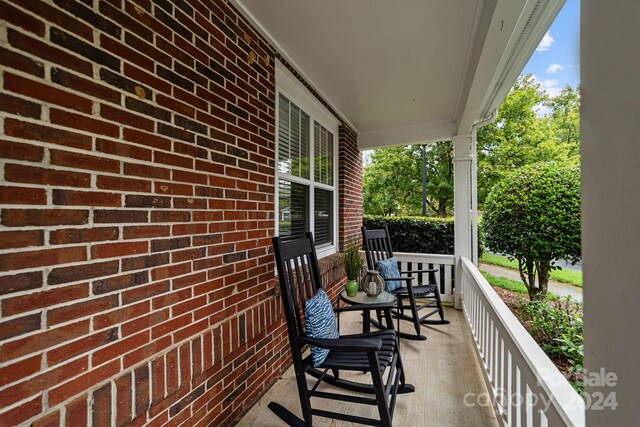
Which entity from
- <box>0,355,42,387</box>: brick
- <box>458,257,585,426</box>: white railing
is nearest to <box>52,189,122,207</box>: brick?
<box>0,355,42,387</box>: brick

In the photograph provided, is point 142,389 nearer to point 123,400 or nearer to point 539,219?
point 123,400

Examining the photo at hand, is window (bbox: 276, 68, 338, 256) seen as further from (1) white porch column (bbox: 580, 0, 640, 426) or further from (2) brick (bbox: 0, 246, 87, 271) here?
(1) white porch column (bbox: 580, 0, 640, 426)

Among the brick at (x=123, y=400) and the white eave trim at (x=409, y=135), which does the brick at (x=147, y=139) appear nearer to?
the brick at (x=123, y=400)

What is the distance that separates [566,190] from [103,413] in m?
3.45

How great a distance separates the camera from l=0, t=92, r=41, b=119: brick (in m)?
0.81

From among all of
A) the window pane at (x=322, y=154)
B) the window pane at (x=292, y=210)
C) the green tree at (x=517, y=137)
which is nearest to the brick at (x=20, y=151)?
the window pane at (x=292, y=210)

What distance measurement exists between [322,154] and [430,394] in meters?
2.67

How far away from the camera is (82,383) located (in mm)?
963

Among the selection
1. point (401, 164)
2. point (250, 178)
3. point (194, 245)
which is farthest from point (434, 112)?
point (401, 164)

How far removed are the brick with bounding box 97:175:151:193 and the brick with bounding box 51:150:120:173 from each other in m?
0.03

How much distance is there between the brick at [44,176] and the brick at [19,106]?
160 millimetres

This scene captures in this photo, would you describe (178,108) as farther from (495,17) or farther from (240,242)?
(495,17)

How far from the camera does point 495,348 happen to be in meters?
1.90

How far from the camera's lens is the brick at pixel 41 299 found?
810mm
